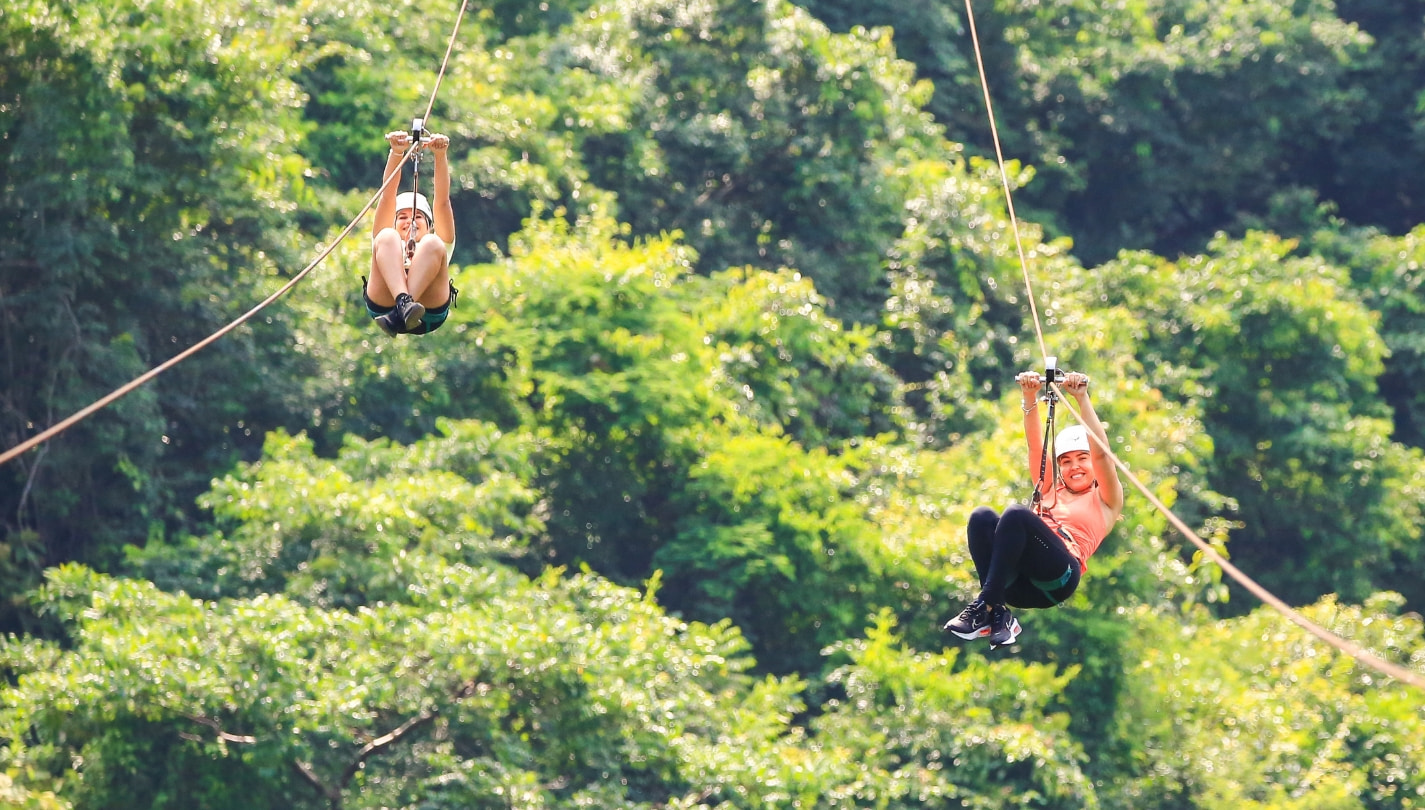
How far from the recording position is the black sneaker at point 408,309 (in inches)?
253

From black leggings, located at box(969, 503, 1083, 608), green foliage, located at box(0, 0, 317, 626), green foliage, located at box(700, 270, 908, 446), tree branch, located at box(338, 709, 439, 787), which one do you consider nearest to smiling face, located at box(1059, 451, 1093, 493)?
black leggings, located at box(969, 503, 1083, 608)

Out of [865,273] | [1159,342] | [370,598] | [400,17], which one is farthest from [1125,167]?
[370,598]

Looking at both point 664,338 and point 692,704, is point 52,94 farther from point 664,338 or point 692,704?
point 692,704

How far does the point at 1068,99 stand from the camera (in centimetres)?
2223

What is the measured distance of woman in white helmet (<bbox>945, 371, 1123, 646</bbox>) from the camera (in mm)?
5988

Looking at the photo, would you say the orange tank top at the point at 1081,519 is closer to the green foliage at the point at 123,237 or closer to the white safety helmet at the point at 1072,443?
the white safety helmet at the point at 1072,443

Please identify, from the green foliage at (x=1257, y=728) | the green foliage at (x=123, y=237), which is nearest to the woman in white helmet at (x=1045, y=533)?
the green foliage at (x=1257, y=728)

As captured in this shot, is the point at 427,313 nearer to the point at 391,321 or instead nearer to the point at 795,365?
the point at 391,321

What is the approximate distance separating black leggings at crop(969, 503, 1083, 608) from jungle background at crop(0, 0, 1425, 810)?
5589mm

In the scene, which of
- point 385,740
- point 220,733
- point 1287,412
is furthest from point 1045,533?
point 1287,412

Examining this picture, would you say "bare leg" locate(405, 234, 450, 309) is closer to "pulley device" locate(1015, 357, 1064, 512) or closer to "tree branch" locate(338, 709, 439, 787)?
"pulley device" locate(1015, 357, 1064, 512)

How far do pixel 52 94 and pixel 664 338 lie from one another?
4.42 m

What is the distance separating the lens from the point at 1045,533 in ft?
19.7

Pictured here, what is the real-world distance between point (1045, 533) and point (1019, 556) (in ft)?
0.34
